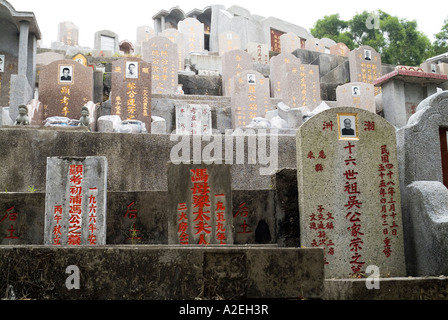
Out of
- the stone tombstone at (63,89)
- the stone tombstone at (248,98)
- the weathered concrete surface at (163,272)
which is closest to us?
the weathered concrete surface at (163,272)

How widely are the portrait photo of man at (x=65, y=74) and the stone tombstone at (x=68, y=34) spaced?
842 inches

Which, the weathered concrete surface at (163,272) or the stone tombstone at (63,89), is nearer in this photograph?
the weathered concrete surface at (163,272)

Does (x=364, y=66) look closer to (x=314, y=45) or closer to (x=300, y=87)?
(x=300, y=87)

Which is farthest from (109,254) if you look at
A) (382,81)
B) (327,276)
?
(382,81)

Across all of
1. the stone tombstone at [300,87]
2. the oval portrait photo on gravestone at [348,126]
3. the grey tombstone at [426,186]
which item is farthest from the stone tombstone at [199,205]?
the stone tombstone at [300,87]

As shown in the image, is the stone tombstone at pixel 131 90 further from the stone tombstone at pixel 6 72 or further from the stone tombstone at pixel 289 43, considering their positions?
the stone tombstone at pixel 289 43

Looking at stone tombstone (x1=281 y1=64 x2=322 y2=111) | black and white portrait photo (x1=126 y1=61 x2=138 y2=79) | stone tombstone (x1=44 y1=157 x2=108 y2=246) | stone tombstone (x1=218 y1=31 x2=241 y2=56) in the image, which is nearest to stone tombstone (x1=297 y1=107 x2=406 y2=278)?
stone tombstone (x1=44 y1=157 x2=108 y2=246)

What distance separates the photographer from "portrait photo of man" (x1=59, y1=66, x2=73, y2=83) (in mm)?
11648

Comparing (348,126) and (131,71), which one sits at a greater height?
(131,71)

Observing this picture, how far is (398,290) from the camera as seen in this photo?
4.03m

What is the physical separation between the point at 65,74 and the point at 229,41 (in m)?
15.1

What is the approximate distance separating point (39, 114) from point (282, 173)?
7.88 m

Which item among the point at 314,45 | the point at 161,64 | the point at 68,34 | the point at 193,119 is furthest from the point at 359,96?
the point at 68,34

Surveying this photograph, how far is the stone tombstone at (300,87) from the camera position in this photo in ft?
50.7
